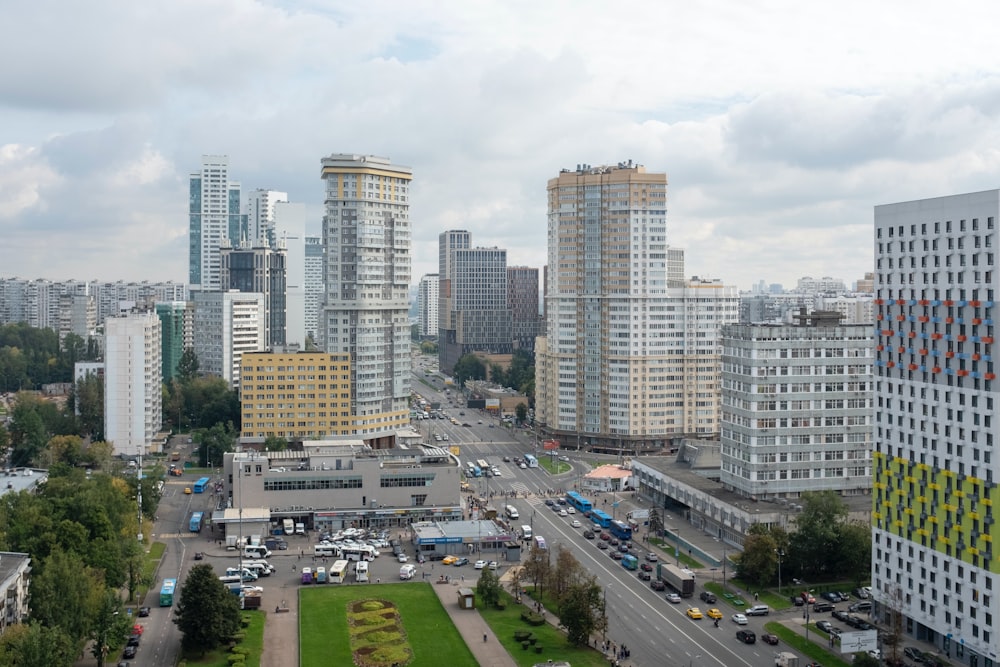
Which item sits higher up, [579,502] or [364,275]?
[364,275]

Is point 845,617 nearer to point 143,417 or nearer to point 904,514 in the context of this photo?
point 904,514

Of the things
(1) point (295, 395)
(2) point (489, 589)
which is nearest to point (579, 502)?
(2) point (489, 589)

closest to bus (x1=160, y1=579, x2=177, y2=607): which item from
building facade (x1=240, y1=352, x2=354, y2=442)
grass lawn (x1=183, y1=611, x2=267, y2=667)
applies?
grass lawn (x1=183, y1=611, x2=267, y2=667)

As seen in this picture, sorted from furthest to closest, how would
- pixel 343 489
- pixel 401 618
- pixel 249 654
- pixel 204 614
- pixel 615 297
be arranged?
pixel 615 297 < pixel 343 489 < pixel 401 618 < pixel 249 654 < pixel 204 614

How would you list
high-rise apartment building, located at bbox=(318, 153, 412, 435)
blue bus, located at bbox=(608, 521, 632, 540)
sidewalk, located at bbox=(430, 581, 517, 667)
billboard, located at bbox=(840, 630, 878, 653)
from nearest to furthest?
billboard, located at bbox=(840, 630, 878, 653), sidewalk, located at bbox=(430, 581, 517, 667), blue bus, located at bbox=(608, 521, 632, 540), high-rise apartment building, located at bbox=(318, 153, 412, 435)

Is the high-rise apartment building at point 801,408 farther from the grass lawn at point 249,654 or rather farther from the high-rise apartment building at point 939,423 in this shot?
the grass lawn at point 249,654

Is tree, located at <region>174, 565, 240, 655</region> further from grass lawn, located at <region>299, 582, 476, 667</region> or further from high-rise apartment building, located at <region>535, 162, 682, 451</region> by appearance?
high-rise apartment building, located at <region>535, 162, 682, 451</region>

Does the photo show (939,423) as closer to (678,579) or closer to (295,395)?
(678,579)
